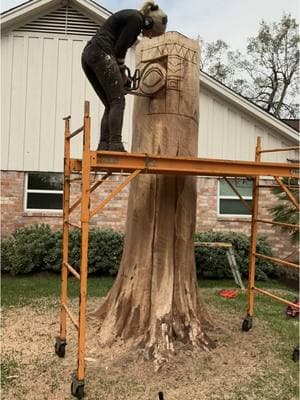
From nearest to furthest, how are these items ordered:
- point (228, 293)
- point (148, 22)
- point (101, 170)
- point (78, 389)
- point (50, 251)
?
point (78, 389) < point (101, 170) < point (148, 22) < point (228, 293) < point (50, 251)

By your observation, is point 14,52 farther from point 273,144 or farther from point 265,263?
point 265,263

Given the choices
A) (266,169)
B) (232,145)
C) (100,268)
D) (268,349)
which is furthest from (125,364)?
(232,145)

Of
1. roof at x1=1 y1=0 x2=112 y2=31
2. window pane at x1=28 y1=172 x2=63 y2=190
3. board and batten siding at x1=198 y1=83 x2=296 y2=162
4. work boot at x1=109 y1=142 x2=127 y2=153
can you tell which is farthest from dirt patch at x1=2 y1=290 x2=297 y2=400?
roof at x1=1 y1=0 x2=112 y2=31

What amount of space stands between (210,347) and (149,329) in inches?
30.6

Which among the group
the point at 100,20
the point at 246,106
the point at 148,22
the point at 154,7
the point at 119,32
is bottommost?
the point at 119,32

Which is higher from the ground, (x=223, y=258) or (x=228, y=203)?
(x=228, y=203)

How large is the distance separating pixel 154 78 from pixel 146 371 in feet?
10.9

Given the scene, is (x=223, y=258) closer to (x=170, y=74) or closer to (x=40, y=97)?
(x=40, y=97)

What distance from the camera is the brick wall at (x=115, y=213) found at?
10680 mm

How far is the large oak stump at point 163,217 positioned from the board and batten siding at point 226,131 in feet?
18.8

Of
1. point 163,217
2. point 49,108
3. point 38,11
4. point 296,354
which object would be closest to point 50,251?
point 49,108

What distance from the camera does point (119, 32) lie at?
4523 mm

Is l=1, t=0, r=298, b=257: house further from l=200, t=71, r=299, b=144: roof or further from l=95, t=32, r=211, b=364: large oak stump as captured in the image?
l=95, t=32, r=211, b=364: large oak stump

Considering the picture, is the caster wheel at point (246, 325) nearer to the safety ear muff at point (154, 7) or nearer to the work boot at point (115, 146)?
the work boot at point (115, 146)
